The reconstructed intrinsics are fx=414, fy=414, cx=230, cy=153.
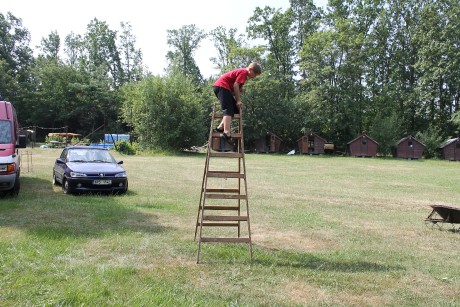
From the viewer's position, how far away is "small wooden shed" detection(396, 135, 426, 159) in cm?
4244

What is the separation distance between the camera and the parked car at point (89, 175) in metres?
11.9

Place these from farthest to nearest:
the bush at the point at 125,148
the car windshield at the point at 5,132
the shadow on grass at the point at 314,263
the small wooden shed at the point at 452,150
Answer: the small wooden shed at the point at 452,150 < the bush at the point at 125,148 < the car windshield at the point at 5,132 < the shadow on grass at the point at 314,263

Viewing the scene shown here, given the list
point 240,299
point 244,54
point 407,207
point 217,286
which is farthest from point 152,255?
point 244,54

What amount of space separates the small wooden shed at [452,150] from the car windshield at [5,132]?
135 ft

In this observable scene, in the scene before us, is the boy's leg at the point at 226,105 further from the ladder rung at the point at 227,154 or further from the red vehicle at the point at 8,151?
the red vehicle at the point at 8,151

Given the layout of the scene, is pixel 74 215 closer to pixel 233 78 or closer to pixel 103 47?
pixel 233 78

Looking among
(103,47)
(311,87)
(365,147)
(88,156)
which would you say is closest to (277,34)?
(311,87)

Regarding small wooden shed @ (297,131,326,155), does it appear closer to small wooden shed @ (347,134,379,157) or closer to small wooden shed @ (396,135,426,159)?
small wooden shed @ (347,134,379,157)

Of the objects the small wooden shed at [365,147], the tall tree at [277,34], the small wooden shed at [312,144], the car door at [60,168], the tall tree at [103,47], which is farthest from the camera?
the tall tree at [103,47]

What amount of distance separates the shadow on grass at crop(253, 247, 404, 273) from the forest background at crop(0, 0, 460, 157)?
107 ft

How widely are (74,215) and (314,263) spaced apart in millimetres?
5412

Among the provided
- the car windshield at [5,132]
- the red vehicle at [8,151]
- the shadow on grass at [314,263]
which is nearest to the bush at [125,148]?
the red vehicle at [8,151]

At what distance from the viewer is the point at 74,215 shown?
29.2 feet

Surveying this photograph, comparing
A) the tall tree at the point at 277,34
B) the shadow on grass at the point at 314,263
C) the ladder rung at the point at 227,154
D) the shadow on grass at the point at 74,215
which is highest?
the tall tree at the point at 277,34
